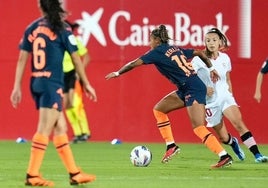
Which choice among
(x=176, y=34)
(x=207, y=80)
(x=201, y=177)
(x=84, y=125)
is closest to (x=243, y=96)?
(x=176, y=34)

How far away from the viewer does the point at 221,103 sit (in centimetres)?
1627

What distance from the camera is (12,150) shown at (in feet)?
62.5

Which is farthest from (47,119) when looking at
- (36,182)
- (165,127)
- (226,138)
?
(226,138)

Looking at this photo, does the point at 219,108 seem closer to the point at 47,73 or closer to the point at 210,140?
the point at 210,140

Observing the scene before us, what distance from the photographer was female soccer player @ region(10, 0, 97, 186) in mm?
11609

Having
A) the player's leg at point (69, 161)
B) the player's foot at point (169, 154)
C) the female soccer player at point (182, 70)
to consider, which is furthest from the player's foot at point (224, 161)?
the player's leg at point (69, 161)

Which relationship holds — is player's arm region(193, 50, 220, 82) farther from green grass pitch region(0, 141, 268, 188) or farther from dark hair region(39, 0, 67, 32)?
dark hair region(39, 0, 67, 32)

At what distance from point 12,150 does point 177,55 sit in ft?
16.4

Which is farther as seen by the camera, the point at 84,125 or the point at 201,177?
the point at 84,125

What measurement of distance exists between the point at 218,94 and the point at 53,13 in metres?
5.25

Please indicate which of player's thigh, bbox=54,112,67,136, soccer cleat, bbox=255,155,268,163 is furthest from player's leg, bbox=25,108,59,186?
soccer cleat, bbox=255,155,268,163

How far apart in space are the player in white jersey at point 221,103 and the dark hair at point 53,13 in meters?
4.70

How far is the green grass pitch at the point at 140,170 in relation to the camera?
12.1 metres

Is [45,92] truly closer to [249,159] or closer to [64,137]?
[64,137]
